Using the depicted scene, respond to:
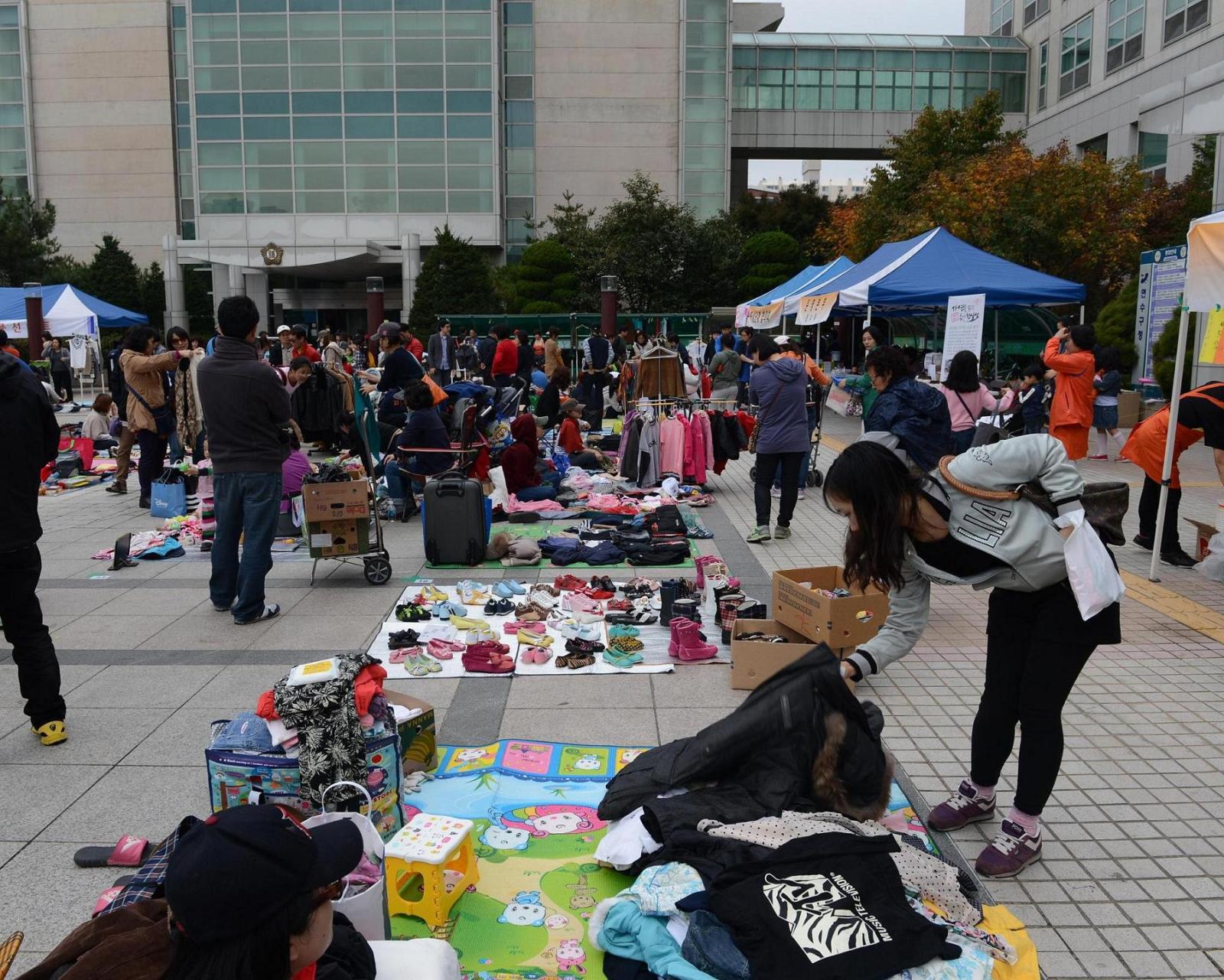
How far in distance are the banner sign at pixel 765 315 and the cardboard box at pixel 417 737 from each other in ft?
48.7

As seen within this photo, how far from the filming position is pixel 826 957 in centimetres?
268

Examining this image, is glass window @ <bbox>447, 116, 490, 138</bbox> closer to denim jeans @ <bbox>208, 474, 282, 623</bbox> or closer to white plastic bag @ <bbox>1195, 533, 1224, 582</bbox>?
denim jeans @ <bbox>208, 474, 282, 623</bbox>

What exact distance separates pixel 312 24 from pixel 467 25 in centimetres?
681

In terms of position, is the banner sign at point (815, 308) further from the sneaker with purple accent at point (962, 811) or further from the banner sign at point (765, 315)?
the sneaker with purple accent at point (962, 811)

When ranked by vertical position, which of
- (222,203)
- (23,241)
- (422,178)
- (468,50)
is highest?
(468,50)

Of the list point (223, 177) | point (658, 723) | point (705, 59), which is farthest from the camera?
point (705, 59)

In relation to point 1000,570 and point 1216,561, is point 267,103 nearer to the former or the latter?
point 1216,561

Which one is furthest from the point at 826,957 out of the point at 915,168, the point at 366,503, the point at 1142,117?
the point at 915,168

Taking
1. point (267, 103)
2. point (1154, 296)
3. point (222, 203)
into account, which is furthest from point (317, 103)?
point (1154, 296)

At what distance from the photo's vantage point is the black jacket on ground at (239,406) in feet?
21.0

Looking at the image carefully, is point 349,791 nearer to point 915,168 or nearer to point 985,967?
point 985,967

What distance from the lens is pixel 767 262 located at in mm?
40469

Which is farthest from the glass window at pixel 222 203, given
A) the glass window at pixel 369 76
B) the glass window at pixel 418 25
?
the glass window at pixel 418 25

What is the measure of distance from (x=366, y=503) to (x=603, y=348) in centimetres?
1118
